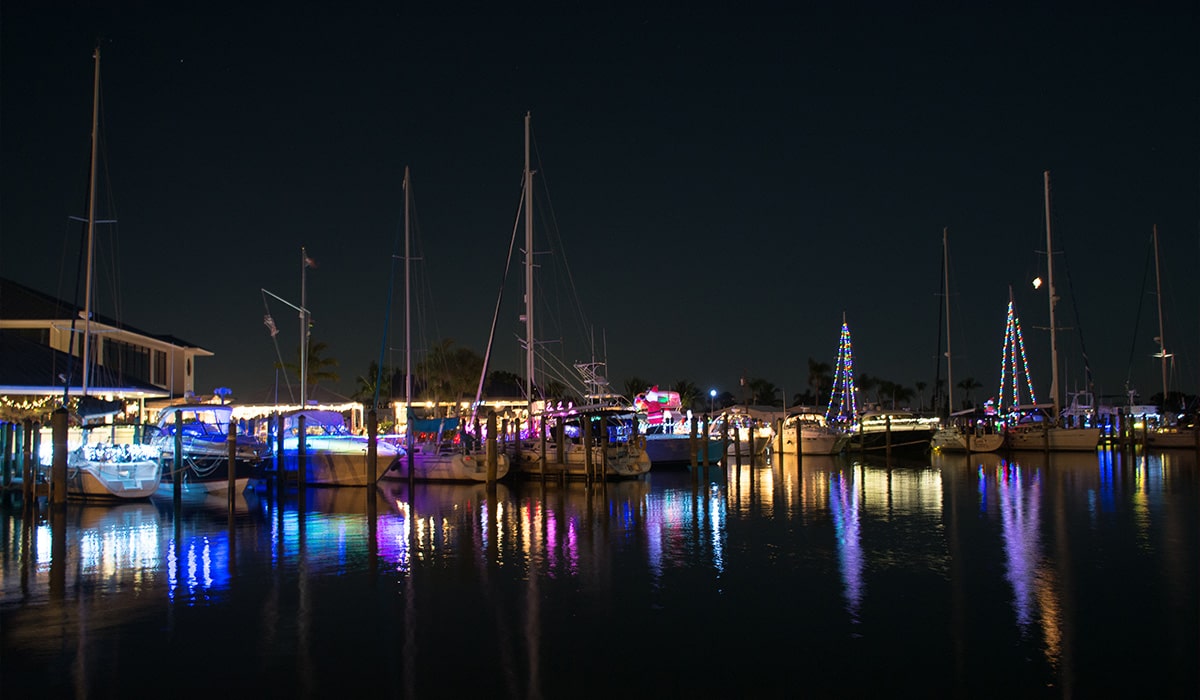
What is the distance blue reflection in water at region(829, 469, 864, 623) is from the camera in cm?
1579

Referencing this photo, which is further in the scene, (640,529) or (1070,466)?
(1070,466)

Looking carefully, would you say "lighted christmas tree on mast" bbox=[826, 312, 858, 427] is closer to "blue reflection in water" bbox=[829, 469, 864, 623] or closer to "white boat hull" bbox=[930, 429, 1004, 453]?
"white boat hull" bbox=[930, 429, 1004, 453]

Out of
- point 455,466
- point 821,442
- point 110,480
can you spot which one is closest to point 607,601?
point 110,480

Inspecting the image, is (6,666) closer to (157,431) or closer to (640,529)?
(640,529)

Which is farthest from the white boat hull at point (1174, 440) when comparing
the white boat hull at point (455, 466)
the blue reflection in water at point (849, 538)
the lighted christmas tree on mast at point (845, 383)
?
the white boat hull at point (455, 466)

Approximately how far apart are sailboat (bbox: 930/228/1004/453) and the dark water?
1178 inches

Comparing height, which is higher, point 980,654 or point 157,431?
point 157,431

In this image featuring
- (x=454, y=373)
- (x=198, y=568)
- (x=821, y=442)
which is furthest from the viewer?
(x=454, y=373)

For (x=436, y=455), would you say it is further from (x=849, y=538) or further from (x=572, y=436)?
(x=849, y=538)

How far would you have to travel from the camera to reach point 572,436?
141 feet

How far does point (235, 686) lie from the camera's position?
37.0 ft

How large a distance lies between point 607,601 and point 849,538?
853cm

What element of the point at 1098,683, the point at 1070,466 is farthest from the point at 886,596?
the point at 1070,466

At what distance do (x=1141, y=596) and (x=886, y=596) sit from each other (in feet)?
13.2
